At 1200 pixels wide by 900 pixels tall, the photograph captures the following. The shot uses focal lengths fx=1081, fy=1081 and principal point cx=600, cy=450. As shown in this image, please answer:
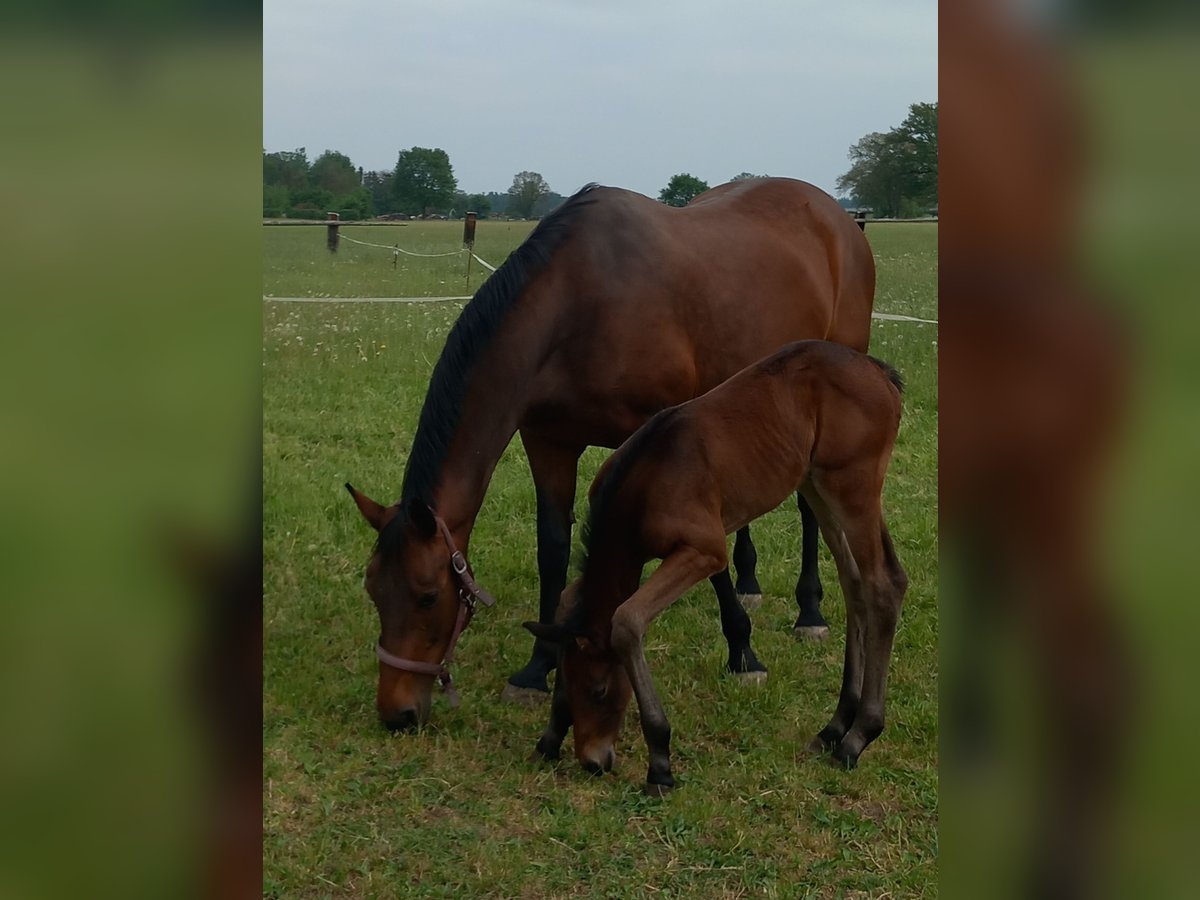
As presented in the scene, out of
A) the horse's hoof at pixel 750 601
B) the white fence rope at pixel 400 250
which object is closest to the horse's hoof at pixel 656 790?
the horse's hoof at pixel 750 601

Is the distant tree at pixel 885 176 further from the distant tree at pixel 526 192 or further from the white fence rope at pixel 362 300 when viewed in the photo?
the white fence rope at pixel 362 300

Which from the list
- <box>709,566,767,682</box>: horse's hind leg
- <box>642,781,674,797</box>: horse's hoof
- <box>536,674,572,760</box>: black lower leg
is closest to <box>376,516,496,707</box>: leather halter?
<box>536,674,572,760</box>: black lower leg

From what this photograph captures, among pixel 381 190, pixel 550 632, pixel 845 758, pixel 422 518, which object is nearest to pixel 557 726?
pixel 550 632

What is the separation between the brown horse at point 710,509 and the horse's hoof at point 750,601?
1.62 m

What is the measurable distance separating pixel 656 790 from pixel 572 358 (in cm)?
165

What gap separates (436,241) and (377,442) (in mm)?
12082

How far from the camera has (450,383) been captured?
388 centimetres

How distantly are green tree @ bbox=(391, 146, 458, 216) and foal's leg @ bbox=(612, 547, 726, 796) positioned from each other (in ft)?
32.0

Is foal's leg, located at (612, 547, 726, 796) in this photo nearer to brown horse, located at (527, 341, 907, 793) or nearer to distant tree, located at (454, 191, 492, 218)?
brown horse, located at (527, 341, 907, 793)

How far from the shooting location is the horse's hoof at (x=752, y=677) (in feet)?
14.2

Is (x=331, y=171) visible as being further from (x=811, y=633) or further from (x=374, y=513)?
(x=811, y=633)
